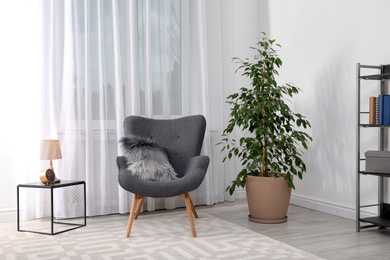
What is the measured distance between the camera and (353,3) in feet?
11.8

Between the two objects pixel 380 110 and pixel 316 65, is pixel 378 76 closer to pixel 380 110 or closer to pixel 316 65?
pixel 380 110

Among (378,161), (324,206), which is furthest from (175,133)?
(378,161)

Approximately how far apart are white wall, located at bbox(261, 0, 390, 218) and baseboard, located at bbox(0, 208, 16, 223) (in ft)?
9.00

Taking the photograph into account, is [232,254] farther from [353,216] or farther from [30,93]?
[30,93]

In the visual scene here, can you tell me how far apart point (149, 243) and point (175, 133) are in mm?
1153

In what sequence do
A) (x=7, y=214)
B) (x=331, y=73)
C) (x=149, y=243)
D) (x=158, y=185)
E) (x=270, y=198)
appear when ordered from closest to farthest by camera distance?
(x=149, y=243), (x=158, y=185), (x=270, y=198), (x=7, y=214), (x=331, y=73)

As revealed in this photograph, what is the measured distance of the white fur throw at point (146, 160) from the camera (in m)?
3.35

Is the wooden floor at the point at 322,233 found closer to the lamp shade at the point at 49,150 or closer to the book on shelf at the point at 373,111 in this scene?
the book on shelf at the point at 373,111

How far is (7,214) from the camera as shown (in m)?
3.71

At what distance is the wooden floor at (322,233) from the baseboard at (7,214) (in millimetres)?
1713

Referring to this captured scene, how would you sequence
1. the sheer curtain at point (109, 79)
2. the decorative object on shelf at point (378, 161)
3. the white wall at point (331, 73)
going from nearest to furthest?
the decorative object on shelf at point (378, 161) → the white wall at point (331, 73) → the sheer curtain at point (109, 79)

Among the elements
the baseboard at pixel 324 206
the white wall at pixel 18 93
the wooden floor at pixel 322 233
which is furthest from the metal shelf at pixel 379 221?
the white wall at pixel 18 93

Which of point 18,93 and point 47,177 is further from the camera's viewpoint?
point 18,93

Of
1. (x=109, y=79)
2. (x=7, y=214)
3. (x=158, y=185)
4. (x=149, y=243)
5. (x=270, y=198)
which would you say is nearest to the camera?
(x=149, y=243)
